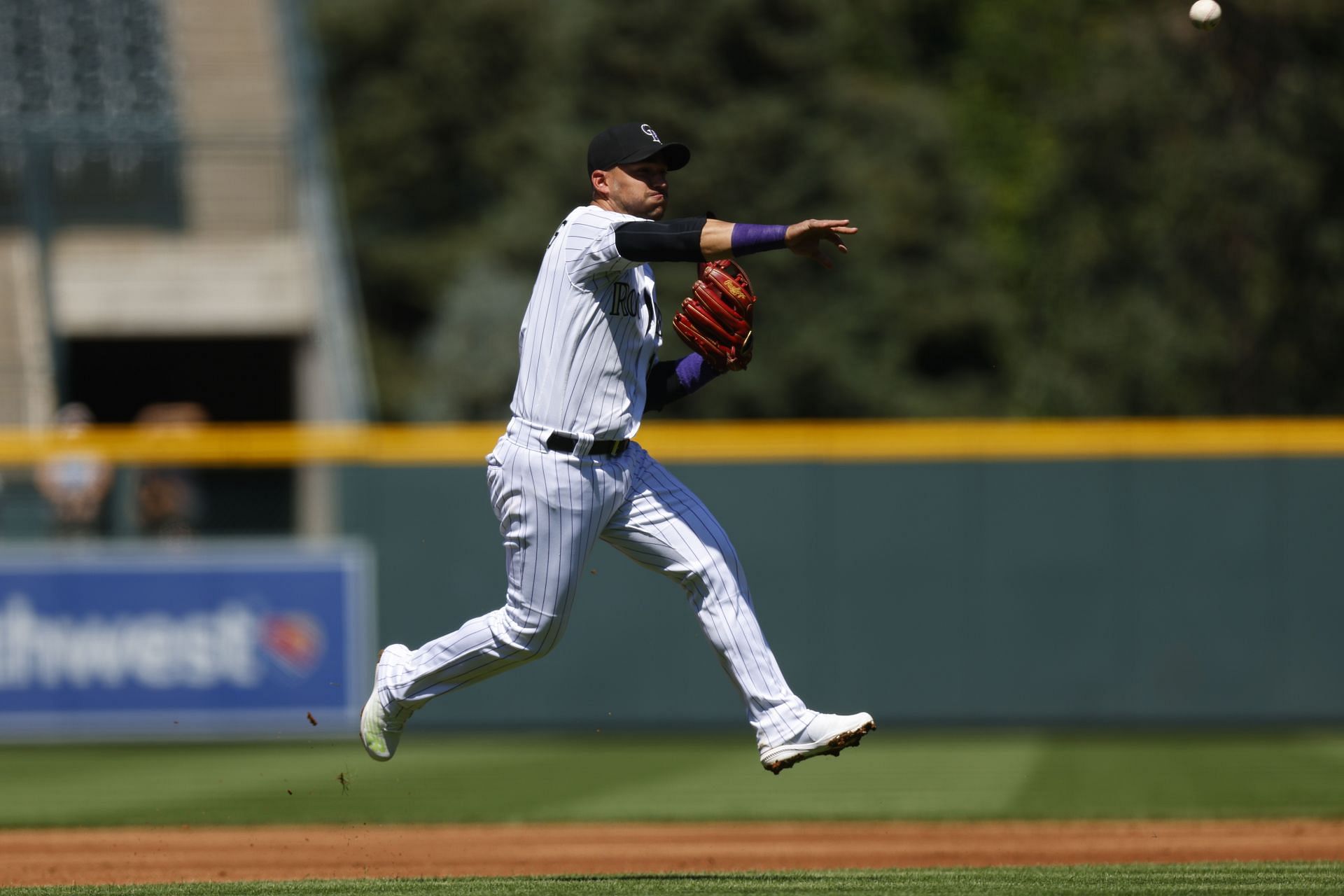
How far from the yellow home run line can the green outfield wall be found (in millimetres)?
81

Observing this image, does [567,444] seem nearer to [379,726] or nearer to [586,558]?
[586,558]

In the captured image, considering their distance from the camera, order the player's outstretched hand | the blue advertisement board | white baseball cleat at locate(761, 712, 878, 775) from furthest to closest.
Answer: the blue advertisement board, white baseball cleat at locate(761, 712, 878, 775), the player's outstretched hand

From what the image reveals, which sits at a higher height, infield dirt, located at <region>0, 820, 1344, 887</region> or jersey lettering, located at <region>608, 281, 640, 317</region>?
jersey lettering, located at <region>608, 281, 640, 317</region>

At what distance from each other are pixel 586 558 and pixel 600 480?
8.2 inches

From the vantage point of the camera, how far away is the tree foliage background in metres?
18.4

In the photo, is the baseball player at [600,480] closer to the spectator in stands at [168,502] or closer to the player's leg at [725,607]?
the player's leg at [725,607]

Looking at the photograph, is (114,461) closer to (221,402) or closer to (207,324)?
(207,324)

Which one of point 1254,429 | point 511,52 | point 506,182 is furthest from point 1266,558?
point 511,52

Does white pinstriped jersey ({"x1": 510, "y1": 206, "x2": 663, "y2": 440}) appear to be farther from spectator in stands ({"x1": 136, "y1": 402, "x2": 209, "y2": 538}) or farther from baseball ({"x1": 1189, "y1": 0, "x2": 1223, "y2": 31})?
spectator in stands ({"x1": 136, "y1": 402, "x2": 209, "y2": 538})

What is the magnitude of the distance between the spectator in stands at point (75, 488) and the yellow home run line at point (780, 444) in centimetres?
5

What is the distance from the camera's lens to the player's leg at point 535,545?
4.84 meters

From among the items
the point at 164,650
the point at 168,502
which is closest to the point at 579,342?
the point at 164,650

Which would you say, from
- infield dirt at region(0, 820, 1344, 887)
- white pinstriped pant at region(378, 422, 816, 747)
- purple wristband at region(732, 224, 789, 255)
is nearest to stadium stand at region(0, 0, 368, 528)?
infield dirt at region(0, 820, 1344, 887)

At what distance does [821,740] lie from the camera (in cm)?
483
